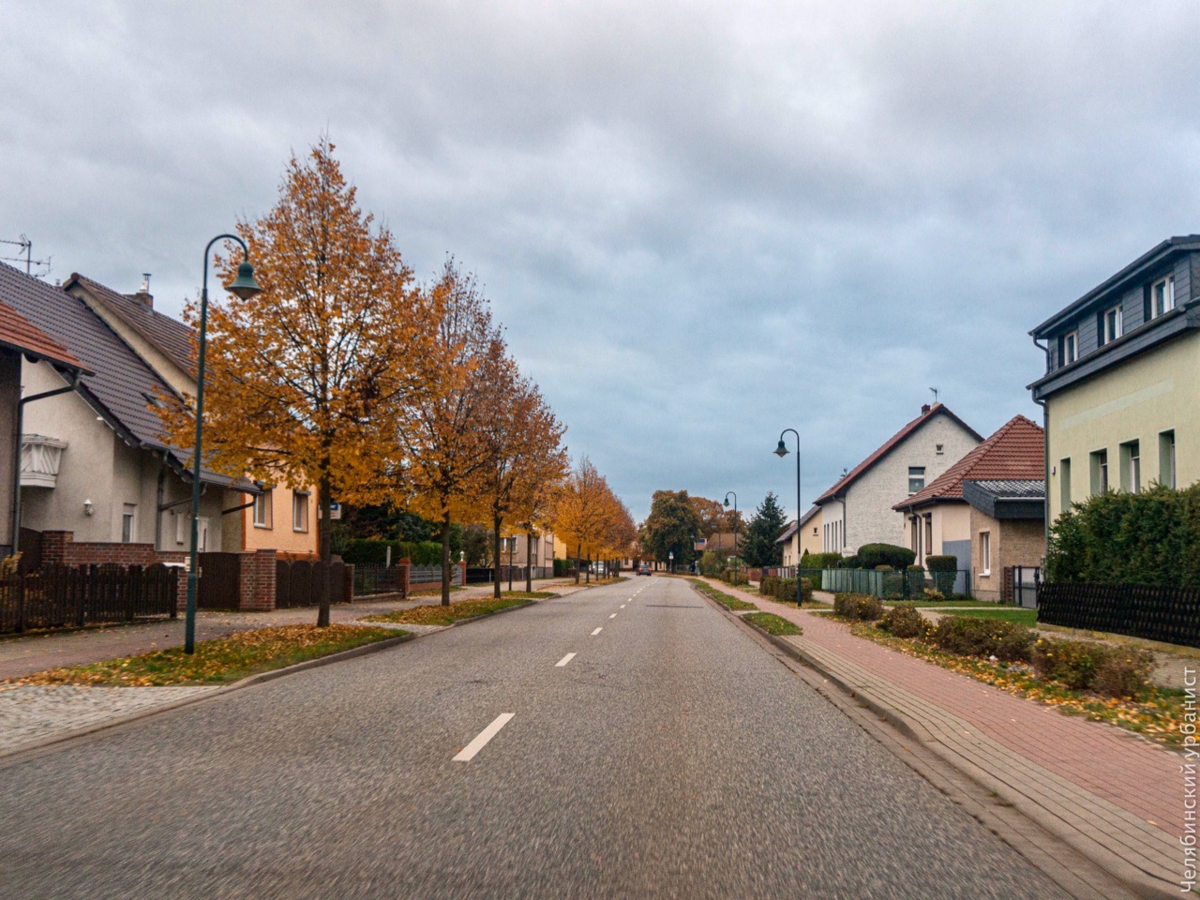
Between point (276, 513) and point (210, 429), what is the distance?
19.0 meters

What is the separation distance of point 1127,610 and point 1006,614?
9.36m

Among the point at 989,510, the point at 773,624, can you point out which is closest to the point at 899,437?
the point at 989,510

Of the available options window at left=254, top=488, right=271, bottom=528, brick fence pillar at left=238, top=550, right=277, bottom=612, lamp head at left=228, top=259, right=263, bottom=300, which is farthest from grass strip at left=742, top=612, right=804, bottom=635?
window at left=254, top=488, right=271, bottom=528

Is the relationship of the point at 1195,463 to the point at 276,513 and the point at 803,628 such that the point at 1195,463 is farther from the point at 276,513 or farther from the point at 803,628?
the point at 276,513

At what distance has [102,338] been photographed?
29.7 meters

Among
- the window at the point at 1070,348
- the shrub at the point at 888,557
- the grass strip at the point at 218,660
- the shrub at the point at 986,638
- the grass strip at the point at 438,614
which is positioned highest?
the window at the point at 1070,348

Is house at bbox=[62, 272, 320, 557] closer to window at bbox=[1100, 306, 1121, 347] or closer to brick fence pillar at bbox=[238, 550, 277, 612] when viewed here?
brick fence pillar at bbox=[238, 550, 277, 612]

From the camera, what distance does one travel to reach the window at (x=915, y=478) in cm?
5278

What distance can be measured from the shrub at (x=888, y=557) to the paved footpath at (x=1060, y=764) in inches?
1238

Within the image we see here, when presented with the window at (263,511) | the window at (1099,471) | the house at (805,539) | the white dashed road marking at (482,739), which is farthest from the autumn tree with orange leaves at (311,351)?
the house at (805,539)

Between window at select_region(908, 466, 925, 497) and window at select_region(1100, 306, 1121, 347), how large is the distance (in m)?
27.8

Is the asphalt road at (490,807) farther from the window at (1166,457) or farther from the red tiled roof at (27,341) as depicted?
the window at (1166,457)

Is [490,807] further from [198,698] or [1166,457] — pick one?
[1166,457]

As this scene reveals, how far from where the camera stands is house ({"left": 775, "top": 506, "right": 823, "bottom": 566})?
228ft
